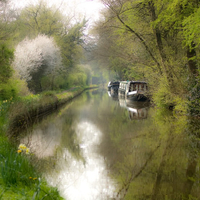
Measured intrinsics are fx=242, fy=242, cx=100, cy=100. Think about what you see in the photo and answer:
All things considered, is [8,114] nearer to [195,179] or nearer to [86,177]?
[86,177]

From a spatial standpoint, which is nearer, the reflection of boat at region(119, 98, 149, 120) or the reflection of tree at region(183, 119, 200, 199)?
the reflection of tree at region(183, 119, 200, 199)

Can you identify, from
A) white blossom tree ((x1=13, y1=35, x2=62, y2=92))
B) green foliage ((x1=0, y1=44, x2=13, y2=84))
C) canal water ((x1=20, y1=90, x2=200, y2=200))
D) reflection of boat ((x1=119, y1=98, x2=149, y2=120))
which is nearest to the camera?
canal water ((x1=20, y1=90, x2=200, y2=200))

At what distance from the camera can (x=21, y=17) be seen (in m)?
25.4

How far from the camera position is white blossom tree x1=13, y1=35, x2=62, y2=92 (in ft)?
53.3

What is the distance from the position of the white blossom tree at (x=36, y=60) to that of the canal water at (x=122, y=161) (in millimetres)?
Result: 7637

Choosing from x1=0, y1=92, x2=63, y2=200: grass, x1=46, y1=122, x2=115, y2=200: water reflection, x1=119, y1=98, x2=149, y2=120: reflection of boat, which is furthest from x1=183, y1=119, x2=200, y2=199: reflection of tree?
x1=119, y1=98, x2=149, y2=120: reflection of boat

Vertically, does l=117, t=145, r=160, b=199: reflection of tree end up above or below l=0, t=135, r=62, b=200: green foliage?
below

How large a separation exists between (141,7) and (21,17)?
677 inches

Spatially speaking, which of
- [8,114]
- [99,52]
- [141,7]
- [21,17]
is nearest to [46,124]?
[8,114]

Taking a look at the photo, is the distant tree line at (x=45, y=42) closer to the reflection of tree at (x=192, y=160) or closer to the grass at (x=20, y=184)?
the reflection of tree at (x=192, y=160)

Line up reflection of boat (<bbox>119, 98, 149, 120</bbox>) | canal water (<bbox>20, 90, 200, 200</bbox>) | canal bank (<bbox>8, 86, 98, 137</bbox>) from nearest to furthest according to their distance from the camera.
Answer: canal water (<bbox>20, 90, 200, 200</bbox>)
canal bank (<bbox>8, 86, 98, 137</bbox>)
reflection of boat (<bbox>119, 98, 149, 120</bbox>)

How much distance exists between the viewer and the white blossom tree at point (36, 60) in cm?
1625

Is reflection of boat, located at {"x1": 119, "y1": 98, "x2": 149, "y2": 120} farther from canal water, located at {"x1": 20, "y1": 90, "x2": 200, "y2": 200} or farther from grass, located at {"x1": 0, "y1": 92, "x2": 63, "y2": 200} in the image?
grass, located at {"x1": 0, "y1": 92, "x2": 63, "y2": 200}

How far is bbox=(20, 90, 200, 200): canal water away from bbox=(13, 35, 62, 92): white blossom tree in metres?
7.64
